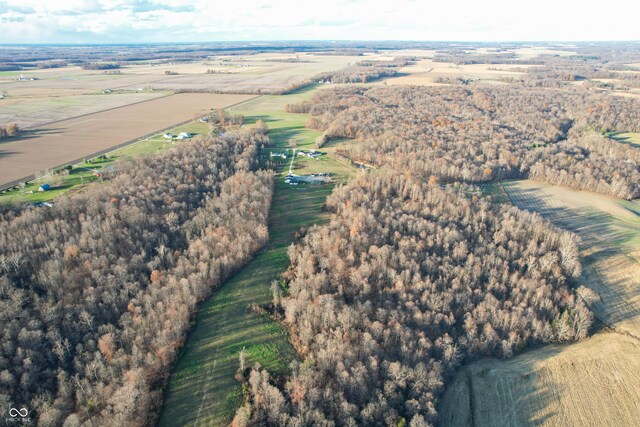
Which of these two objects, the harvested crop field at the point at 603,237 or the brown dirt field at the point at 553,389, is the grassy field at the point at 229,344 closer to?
the brown dirt field at the point at 553,389

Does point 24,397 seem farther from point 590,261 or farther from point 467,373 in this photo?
point 590,261

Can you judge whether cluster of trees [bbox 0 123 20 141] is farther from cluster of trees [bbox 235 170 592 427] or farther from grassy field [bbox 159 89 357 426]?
cluster of trees [bbox 235 170 592 427]

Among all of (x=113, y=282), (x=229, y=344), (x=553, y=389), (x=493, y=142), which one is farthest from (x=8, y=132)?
(x=493, y=142)

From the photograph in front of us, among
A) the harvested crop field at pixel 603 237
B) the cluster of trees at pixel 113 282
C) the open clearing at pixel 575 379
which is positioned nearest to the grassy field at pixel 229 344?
the cluster of trees at pixel 113 282

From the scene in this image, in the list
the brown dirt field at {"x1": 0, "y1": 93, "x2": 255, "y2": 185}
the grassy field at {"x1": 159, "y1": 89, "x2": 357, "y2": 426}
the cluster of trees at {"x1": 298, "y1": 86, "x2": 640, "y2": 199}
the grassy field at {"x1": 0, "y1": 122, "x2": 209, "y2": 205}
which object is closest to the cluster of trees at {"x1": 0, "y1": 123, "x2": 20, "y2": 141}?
the brown dirt field at {"x1": 0, "y1": 93, "x2": 255, "y2": 185}

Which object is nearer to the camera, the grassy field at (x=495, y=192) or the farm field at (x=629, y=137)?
the grassy field at (x=495, y=192)
